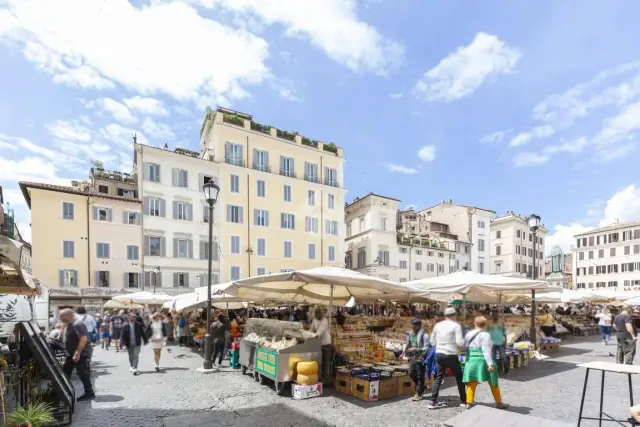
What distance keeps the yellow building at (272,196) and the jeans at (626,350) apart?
2788 cm

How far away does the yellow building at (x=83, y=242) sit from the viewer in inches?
1088

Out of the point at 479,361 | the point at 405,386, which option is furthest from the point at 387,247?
the point at 479,361

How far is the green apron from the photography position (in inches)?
249

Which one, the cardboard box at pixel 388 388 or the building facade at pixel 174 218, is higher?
the building facade at pixel 174 218

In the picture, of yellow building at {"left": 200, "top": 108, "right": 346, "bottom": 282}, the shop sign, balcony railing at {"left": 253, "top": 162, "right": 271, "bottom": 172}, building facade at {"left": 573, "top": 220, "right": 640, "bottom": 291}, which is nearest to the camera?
the shop sign

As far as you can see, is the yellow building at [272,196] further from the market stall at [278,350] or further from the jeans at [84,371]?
the jeans at [84,371]

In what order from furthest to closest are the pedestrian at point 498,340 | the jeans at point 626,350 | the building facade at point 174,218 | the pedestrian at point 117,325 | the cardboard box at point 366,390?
the building facade at point 174,218 → the pedestrian at point 117,325 → the jeans at point 626,350 → the pedestrian at point 498,340 → the cardboard box at point 366,390

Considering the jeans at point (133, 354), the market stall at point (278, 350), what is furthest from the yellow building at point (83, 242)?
the market stall at point (278, 350)

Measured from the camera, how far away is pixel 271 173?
36.5 meters

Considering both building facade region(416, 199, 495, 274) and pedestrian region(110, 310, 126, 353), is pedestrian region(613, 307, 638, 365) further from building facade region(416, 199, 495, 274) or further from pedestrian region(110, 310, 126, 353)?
building facade region(416, 199, 495, 274)

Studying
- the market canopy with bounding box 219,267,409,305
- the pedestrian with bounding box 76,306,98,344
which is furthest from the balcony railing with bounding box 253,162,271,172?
the market canopy with bounding box 219,267,409,305

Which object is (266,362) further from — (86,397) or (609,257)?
(609,257)

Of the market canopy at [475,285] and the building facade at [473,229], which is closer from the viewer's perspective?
the market canopy at [475,285]

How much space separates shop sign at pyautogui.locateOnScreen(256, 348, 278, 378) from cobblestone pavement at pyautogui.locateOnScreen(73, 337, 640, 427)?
395 millimetres
